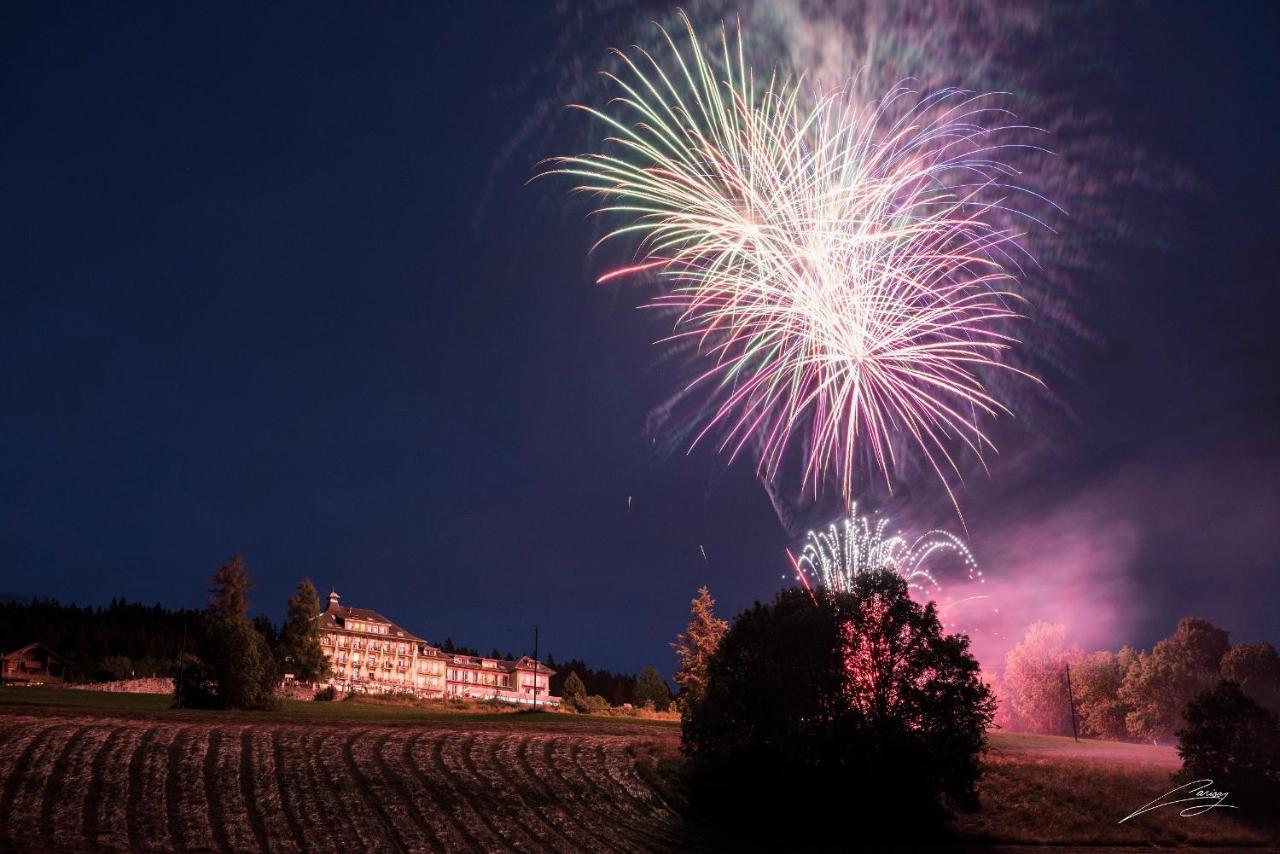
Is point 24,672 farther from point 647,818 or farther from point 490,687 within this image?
point 647,818

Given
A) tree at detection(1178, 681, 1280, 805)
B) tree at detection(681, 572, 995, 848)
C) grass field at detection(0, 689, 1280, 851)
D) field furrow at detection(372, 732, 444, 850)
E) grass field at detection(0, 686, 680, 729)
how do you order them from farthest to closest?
grass field at detection(0, 686, 680, 729)
tree at detection(1178, 681, 1280, 805)
tree at detection(681, 572, 995, 848)
field furrow at detection(372, 732, 444, 850)
grass field at detection(0, 689, 1280, 851)

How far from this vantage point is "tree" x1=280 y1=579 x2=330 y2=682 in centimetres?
9531

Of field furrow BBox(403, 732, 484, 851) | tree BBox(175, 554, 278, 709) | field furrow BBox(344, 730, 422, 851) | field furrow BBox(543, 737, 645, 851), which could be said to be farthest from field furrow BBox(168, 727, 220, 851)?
tree BBox(175, 554, 278, 709)

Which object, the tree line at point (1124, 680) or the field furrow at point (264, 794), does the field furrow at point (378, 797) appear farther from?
the tree line at point (1124, 680)

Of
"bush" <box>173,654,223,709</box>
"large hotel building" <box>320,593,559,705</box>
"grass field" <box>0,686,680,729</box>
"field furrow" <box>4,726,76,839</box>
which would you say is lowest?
"field furrow" <box>4,726,76,839</box>

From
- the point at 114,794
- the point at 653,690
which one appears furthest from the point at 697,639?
the point at 114,794

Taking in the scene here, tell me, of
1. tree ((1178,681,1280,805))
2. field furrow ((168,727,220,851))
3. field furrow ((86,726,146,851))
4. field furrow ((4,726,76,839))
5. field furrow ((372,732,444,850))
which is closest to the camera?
field furrow ((86,726,146,851))

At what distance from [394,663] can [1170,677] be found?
366 ft

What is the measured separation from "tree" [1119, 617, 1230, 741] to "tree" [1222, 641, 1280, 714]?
6.33 ft

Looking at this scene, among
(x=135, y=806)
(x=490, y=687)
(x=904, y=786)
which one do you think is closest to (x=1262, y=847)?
(x=904, y=786)

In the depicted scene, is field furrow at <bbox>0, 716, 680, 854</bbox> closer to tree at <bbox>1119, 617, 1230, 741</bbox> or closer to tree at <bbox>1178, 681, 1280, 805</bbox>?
tree at <bbox>1178, 681, 1280, 805</bbox>

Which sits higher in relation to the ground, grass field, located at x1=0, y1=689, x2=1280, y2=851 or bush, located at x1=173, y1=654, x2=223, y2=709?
bush, located at x1=173, y1=654, x2=223, y2=709

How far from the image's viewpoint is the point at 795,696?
42.7m

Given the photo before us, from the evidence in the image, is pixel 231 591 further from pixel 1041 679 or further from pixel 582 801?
pixel 1041 679
